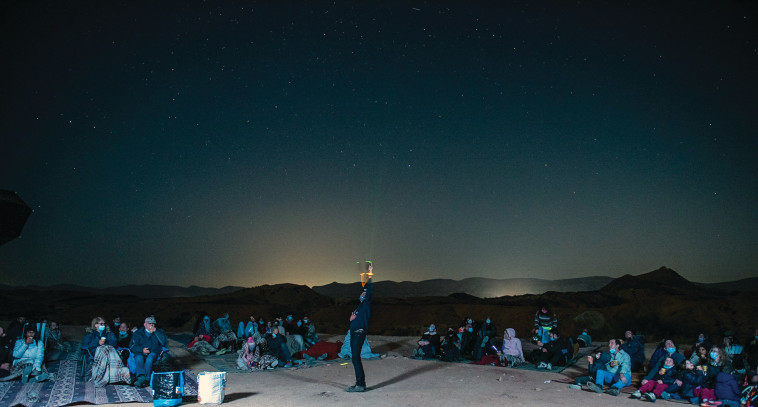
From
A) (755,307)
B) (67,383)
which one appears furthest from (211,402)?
(755,307)

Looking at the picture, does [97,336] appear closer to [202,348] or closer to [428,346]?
[202,348]

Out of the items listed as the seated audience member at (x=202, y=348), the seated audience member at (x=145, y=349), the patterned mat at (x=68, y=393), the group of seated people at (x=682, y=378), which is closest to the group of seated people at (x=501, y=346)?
the group of seated people at (x=682, y=378)

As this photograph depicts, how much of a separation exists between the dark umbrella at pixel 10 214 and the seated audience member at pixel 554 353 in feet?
69.0

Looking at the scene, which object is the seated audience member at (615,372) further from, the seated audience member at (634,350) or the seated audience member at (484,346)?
the seated audience member at (484,346)

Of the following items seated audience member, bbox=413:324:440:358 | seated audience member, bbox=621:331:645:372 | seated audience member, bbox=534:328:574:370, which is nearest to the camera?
seated audience member, bbox=621:331:645:372

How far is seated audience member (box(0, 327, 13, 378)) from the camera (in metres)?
9.90

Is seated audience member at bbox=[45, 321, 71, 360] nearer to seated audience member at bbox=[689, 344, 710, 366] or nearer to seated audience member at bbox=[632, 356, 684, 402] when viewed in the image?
seated audience member at bbox=[632, 356, 684, 402]

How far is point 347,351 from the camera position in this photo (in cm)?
1455

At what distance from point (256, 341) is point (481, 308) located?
2558 cm

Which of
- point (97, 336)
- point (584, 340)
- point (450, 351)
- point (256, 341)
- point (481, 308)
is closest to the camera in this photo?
point (97, 336)

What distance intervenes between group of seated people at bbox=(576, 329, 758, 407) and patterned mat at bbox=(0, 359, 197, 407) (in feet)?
25.7

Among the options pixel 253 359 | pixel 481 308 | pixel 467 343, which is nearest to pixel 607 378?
pixel 467 343

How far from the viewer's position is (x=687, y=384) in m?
9.31

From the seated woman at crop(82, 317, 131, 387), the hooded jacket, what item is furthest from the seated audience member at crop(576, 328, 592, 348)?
the seated woman at crop(82, 317, 131, 387)
